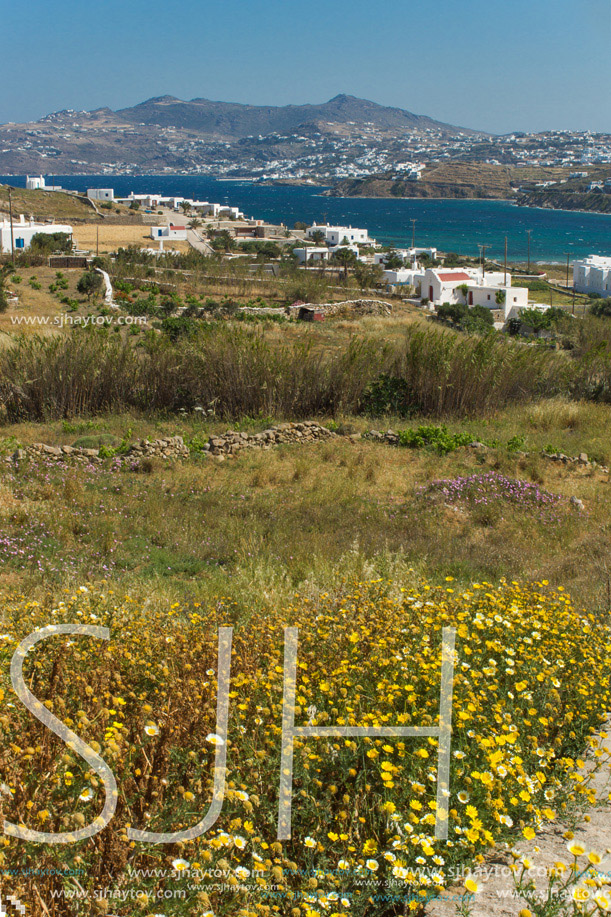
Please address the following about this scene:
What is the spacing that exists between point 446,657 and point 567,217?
185918 millimetres

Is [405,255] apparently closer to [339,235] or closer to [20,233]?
[339,235]

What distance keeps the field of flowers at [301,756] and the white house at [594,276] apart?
58.1 m

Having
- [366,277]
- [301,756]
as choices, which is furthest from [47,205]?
[301,756]

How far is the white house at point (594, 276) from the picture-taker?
2234 inches

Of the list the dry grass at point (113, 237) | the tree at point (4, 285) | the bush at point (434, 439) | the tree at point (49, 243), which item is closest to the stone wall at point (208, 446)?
the bush at point (434, 439)

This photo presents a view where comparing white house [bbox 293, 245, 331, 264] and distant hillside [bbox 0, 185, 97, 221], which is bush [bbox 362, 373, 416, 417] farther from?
distant hillside [bbox 0, 185, 97, 221]

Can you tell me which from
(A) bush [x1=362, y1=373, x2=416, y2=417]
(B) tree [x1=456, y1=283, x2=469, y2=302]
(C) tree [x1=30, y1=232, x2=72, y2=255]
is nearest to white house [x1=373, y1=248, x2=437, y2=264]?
(B) tree [x1=456, y1=283, x2=469, y2=302]

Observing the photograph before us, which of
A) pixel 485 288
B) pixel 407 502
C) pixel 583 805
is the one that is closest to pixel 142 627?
pixel 583 805

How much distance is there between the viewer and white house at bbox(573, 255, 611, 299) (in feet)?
186

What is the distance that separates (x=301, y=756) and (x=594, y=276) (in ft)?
203

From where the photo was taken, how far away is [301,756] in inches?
113

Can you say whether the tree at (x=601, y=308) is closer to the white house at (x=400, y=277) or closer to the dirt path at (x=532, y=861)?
the white house at (x=400, y=277)

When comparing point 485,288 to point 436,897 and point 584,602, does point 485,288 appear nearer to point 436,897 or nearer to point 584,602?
point 584,602

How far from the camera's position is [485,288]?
44.1 metres
